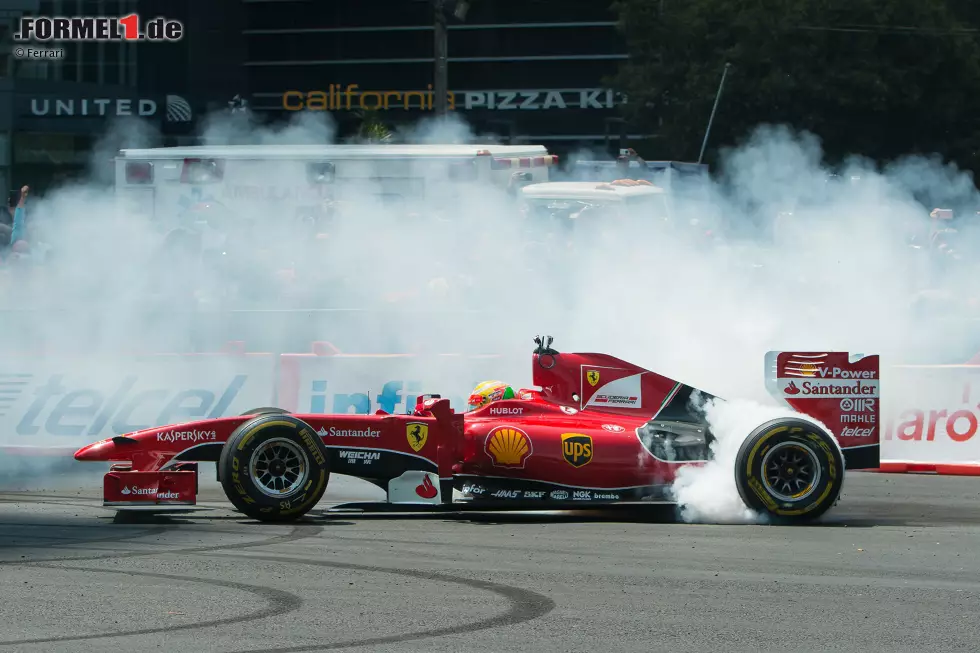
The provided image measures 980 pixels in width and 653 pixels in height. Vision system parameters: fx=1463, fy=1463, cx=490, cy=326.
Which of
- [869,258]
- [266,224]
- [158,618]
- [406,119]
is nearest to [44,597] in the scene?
[158,618]

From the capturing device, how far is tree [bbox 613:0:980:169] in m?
37.8

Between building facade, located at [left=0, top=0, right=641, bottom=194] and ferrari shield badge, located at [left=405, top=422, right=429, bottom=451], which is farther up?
building facade, located at [left=0, top=0, right=641, bottom=194]

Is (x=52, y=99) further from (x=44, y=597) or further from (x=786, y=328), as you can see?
(x=44, y=597)

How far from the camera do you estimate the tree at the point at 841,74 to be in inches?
1490

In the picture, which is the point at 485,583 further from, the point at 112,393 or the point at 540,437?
the point at 112,393

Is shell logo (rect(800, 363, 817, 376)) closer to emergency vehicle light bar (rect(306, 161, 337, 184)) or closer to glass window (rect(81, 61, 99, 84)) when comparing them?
emergency vehicle light bar (rect(306, 161, 337, 184))

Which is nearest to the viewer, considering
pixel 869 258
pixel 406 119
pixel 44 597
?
pixel 44 597

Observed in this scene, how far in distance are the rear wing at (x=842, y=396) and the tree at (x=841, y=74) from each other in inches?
1136

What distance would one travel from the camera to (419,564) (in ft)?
25.0

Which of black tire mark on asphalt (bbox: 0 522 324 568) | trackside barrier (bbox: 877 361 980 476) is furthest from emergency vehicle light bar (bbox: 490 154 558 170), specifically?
black tire mark on asphalt (bbox: 0 522 324 568)

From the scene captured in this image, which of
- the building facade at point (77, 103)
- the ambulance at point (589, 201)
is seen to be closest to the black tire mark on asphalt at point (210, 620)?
the ambulance at point (589, 201)

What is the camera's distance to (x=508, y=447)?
A: 9.47 meters

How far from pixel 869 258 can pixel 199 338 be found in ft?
25.4

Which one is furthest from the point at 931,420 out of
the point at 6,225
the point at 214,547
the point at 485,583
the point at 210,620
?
the point at 6,225
